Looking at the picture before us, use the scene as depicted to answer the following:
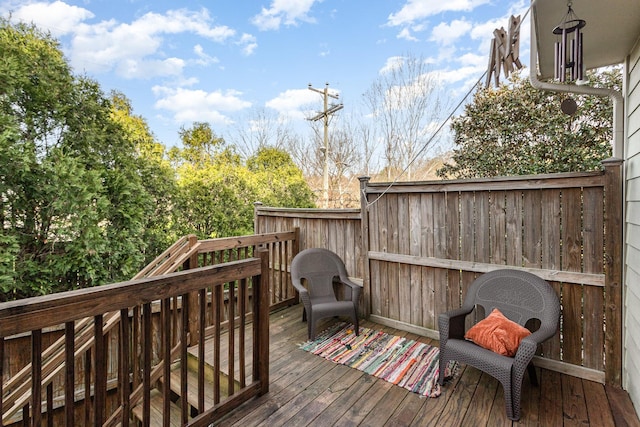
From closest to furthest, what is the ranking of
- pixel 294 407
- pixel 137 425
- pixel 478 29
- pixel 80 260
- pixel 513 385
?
pixel 513 385
pixel 294 407
pixel 137 425
pixel 80 260
pixel 478 29

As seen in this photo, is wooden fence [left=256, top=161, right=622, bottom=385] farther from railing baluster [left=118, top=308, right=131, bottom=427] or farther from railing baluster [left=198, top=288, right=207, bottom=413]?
railing baluster [left=118, top=308, right=131, bottom=427]

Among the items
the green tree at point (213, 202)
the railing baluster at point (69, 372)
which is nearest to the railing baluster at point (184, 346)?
the railing baluster at point (69, 372)

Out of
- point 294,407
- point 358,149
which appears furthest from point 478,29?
point 294,407

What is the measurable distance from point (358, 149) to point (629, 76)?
9.13m

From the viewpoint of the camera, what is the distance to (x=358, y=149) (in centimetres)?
1137

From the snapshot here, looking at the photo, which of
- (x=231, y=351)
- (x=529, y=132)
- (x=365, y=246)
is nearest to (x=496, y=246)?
(x=365, y=246)

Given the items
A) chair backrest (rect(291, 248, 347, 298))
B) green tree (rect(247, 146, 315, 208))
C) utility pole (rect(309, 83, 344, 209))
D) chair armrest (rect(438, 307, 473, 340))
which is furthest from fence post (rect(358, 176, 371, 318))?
utility pole (rect(309, 83, 344, 209))

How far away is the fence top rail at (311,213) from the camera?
3.83 metres

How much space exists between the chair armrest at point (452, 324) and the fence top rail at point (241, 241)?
225 centimetres

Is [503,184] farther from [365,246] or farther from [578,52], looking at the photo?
[365,246]

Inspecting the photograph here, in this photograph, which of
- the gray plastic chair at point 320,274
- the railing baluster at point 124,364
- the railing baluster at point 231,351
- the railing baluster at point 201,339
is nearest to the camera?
the railing baluster at point 124,364

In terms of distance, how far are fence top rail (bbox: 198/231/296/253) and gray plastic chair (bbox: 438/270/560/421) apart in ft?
7.42

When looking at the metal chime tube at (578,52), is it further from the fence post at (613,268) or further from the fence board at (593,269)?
the fence board at (593,269)

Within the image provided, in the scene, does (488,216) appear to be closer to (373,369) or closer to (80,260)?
(373,369)
